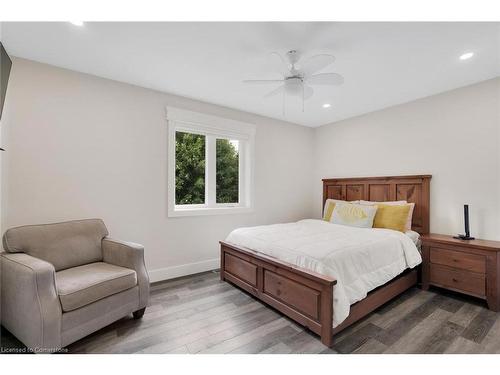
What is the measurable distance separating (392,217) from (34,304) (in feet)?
12.0

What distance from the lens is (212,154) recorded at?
3.65m

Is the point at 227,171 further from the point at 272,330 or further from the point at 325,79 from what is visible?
the point at 272,330

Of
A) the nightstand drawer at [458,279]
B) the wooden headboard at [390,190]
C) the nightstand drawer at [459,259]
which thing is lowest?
the nightstand drawer at [458,279]

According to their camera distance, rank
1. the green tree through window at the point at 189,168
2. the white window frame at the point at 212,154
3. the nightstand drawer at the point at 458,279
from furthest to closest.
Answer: the green tree through window at the point at 189,168, the white window frame at the point at 212,154, the nightstand drawer at the point at 458,279

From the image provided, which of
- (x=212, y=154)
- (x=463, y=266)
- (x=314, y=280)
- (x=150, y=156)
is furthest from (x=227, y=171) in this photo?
(x=463, y=266)

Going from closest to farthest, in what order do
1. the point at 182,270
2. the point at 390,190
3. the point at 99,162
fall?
the point at 99,162, the point at 182,270, the point at 390,190

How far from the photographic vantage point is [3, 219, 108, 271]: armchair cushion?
2.02 meters

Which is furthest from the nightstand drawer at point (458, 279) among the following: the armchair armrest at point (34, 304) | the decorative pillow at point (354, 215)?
the armchair armrest at point (34, 304)

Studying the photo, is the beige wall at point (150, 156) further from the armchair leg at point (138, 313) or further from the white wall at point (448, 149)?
the armchair leg at point (138, 313)

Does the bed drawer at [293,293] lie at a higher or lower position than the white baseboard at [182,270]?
higher

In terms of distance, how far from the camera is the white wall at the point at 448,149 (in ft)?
9.01

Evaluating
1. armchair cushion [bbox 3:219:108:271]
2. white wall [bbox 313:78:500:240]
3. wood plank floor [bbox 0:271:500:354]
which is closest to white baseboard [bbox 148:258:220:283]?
wood plank floor [bbox 0:271:500:354]

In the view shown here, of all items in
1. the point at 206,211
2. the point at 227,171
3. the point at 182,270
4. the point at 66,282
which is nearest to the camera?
the point at 66,282

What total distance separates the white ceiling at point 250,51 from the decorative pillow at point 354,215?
1.56 metres
